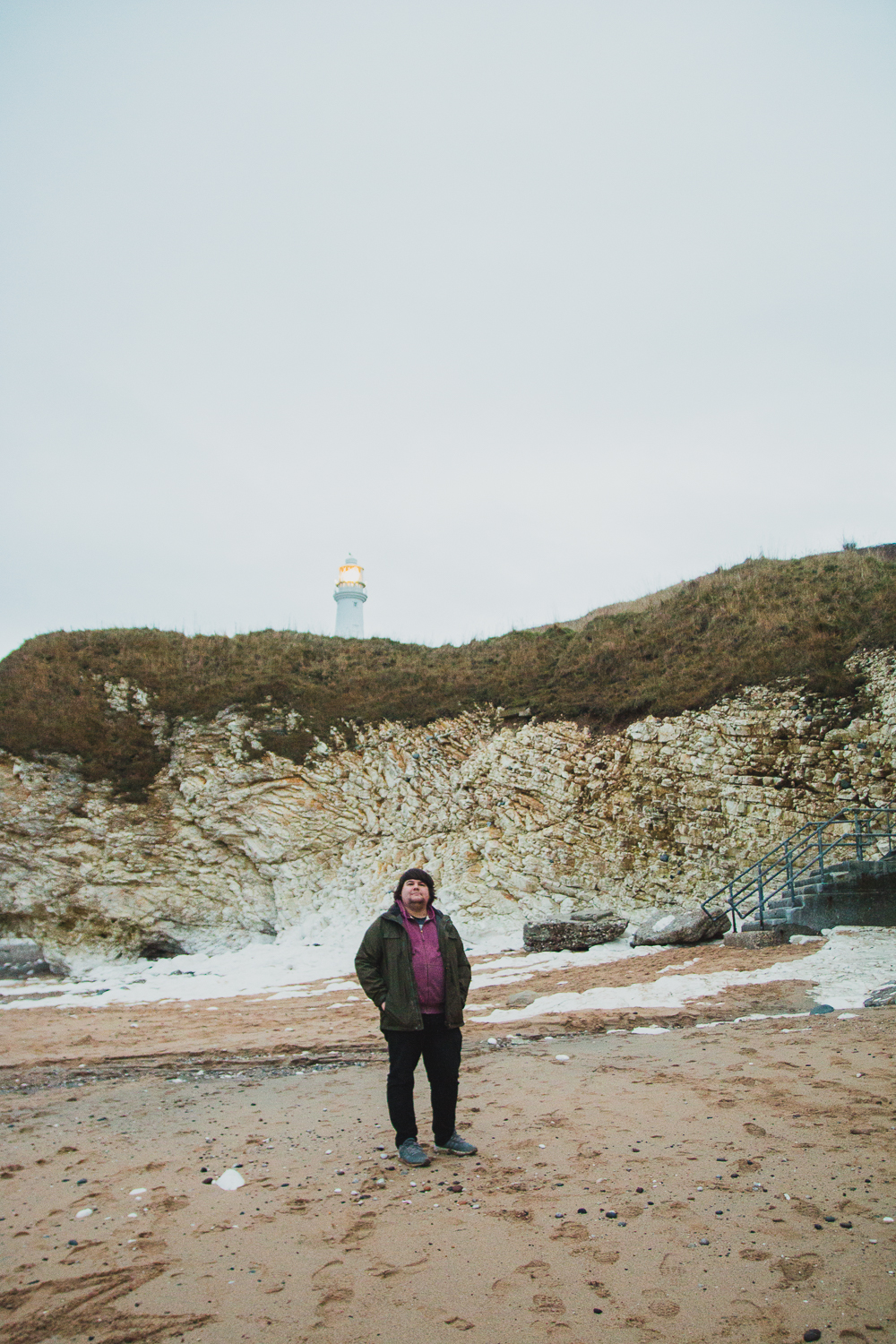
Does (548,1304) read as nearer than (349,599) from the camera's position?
Yes

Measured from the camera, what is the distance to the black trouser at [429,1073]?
473 centimetres

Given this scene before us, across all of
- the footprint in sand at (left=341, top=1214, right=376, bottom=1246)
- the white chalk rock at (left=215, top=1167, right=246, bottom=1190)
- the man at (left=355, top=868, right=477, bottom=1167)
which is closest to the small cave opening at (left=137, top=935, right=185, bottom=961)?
the white chalk rock at (left=215, top=1167, right=246, bottom=1190)

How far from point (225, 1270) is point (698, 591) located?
24.9 m

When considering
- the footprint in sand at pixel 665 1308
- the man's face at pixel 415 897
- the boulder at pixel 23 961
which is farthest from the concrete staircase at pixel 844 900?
the boulder at pixel 23 961

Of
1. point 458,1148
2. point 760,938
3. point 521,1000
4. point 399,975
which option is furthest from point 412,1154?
point 760,938

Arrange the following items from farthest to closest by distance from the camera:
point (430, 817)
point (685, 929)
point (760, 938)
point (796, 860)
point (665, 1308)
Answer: point (430, 817) → point (796, 860) → point (685, 929) → point (760, 938) → point (665, 1308)

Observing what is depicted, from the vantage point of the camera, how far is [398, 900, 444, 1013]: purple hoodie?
4781 mm

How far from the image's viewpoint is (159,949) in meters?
21.3

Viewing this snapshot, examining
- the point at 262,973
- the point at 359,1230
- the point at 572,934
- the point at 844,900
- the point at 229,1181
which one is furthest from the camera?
the point at 262,973

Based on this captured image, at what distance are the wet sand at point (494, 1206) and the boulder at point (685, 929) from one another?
6.74 m

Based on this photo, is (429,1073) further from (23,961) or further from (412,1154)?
(23,961)

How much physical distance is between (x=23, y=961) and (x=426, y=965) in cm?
1980

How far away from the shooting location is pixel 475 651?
28891mm

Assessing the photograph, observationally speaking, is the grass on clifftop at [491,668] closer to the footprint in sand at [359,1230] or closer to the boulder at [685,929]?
the boulder at [685,929]
